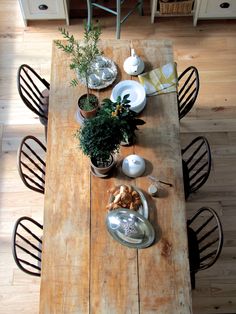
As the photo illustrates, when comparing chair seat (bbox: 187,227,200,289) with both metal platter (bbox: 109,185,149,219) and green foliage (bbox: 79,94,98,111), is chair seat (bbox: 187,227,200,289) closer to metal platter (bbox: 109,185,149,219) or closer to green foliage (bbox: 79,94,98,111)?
metal platter (bbox: 109,185,149,219)

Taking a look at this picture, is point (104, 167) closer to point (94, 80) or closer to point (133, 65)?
point (94, 80)

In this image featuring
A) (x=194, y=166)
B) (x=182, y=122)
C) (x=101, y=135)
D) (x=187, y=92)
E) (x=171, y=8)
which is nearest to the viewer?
(x=101, y=135)

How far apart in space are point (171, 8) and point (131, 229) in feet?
7.42

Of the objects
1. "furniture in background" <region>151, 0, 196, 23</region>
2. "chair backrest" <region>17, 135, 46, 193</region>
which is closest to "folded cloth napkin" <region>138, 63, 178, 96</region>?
"chair backrest" <region>17, 135, 46, 193</region>

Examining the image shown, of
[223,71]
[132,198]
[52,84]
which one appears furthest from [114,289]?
[223,71]

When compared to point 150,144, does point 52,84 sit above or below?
above

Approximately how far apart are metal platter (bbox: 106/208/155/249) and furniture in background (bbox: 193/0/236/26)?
2.23 m

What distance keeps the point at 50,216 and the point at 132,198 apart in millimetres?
448

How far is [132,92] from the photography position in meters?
2.48

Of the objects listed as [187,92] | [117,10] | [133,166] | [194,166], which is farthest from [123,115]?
[117,10]

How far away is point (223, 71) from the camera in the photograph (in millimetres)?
3531

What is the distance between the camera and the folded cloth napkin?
2.52 m

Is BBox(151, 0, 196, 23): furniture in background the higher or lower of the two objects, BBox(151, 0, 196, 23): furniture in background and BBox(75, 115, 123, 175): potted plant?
the higher

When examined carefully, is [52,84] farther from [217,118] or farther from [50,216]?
[217,118]
